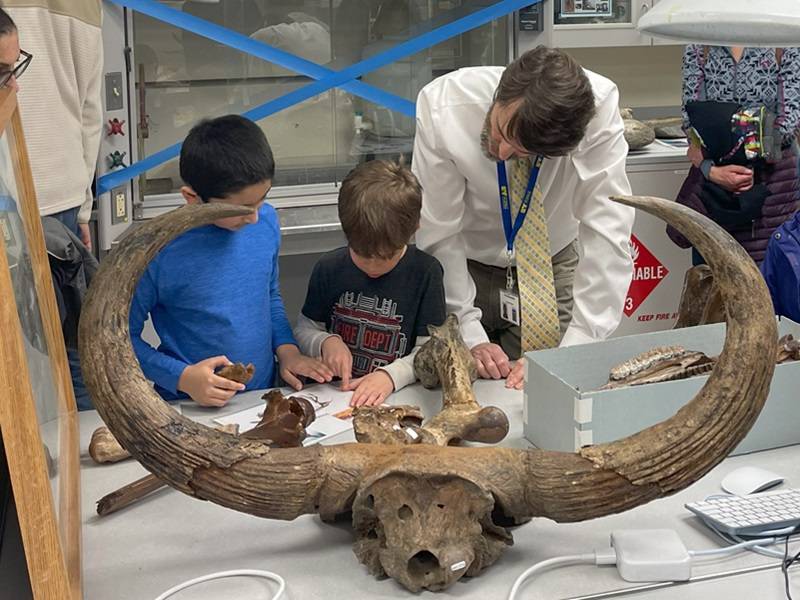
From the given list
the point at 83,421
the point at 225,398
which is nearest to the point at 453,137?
the point at 225,398

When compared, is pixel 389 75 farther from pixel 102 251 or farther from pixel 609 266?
pixel 609 266

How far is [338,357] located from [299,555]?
2.30 feet

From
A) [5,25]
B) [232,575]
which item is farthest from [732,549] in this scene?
[5,25]

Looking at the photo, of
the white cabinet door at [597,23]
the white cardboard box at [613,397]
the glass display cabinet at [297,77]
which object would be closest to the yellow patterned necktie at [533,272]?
the white cardboard box at [613,397]

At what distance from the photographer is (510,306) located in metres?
2.37

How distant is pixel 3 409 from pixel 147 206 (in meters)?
2.63

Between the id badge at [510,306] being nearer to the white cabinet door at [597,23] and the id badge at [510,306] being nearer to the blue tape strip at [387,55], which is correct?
the blue tape strip at [387,55]

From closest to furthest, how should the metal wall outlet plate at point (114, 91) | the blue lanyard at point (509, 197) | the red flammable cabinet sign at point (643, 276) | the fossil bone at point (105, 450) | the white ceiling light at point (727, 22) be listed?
the white ceiling light at point (727, 22) → the fossil bone at point (105, 450) → the blue lanyard at point (509, 197) → the metal wall outlet plate at point (114, 91) → the red flammable cabinet sign at point (643, 276)

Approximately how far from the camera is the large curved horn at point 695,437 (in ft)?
4.31

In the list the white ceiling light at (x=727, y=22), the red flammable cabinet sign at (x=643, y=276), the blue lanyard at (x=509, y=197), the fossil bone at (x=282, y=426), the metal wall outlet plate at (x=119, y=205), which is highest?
the white ceiling light at (x=727, y=22)

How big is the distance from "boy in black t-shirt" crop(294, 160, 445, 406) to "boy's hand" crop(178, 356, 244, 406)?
266 millimetres

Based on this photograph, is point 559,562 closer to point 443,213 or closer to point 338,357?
point 338,357

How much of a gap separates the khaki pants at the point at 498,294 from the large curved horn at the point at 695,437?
1.18 meters

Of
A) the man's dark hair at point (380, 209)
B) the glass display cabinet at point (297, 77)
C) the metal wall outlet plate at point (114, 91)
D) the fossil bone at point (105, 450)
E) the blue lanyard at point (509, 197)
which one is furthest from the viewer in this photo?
the glass display cabinet at point (297, 77)
